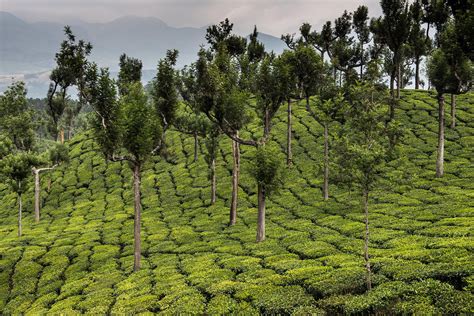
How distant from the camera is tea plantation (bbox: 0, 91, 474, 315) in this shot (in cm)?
2097

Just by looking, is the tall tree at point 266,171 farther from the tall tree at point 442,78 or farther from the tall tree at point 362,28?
the tall tree at point 362,28

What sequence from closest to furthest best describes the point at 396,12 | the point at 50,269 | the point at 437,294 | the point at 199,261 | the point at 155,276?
the point at 437,294 < the point at 155,276 < the point at 199,261 < the point at 50,269 < the point at 396,12

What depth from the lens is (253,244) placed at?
Result: 34.1m

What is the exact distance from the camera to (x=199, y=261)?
104 feet

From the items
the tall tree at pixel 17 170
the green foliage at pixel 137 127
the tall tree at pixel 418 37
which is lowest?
the tall tree at pixel 17 170

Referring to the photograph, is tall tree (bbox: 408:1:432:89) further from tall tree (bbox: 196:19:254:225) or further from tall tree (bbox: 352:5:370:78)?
tall tree (bbox: 196:19:254:225)

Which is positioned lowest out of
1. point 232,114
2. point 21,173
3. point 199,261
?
point 199,261

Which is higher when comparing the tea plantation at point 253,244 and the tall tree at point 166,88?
the tall tree at point 166,88

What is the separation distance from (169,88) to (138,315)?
75.8 ft

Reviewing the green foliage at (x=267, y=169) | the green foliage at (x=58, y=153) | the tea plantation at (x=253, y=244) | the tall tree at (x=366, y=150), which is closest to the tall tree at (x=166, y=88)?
the tea plantation at (x=253, y=244)

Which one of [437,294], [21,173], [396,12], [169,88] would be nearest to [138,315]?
[437,294]

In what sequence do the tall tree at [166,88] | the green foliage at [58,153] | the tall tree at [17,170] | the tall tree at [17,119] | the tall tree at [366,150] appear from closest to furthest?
1. the tall tree at [366,150]
2. the tall tree at [166,88]
3. the tall tree at [17,170]
4. the green foliage at [58,153]
5. the tall tree at [17,119]

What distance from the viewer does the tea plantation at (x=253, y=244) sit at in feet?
68.8

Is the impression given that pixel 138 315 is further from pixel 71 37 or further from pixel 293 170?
pixel 293 170
